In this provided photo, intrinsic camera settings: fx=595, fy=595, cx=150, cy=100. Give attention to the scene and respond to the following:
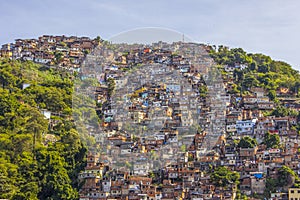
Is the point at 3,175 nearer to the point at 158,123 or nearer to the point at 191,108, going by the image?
the point at 158,123

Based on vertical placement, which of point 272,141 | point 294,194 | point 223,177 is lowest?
point 294,194

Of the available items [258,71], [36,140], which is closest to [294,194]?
[36,140]

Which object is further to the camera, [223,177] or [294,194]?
[223,177]

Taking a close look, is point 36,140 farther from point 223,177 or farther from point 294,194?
point 294,194

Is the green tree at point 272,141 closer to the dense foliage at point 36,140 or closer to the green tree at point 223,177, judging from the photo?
the green tree at point 223,177

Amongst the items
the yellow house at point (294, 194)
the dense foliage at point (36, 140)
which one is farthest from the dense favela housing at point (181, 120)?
the dense foliage at point (36, 140)

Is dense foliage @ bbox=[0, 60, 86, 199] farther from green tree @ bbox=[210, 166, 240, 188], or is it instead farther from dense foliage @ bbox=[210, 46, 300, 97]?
dense foliage @ bbox=[210, 46, 300, 97]
